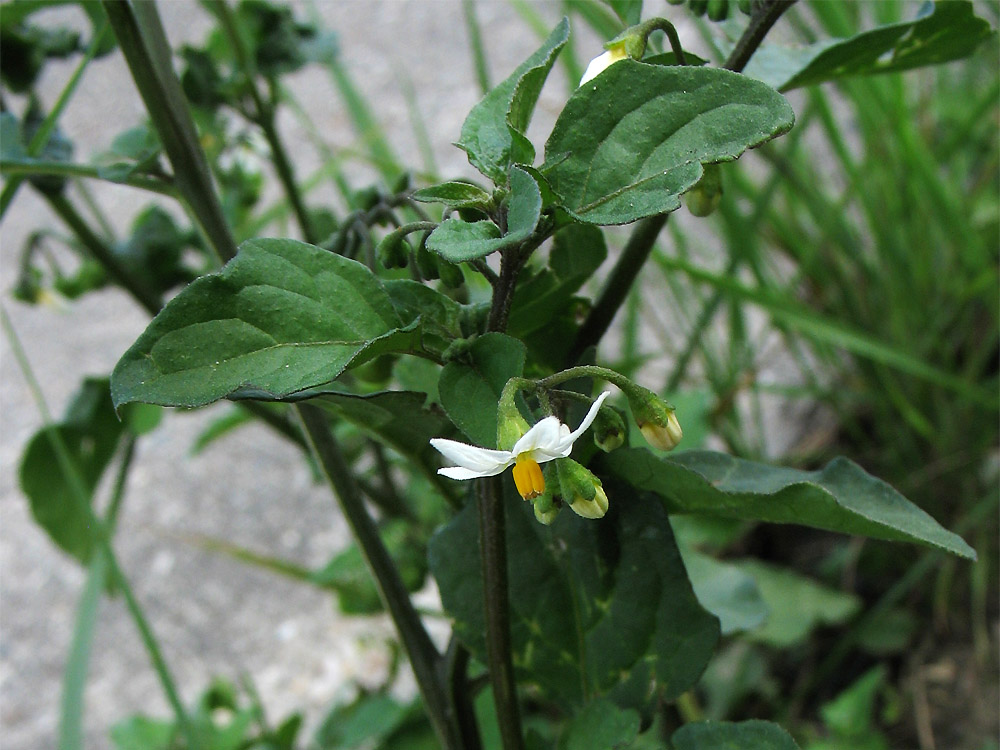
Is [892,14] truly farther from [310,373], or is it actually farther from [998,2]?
[310,373]

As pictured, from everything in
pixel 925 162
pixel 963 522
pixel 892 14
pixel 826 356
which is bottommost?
pixel 963 522

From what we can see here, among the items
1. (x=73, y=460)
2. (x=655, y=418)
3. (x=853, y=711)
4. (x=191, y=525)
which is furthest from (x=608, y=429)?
(x=191, y=525)

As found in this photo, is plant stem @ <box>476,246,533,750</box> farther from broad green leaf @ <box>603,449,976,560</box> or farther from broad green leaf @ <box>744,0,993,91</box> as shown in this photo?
broad green leaf @ <box>744,0,993,91</box>

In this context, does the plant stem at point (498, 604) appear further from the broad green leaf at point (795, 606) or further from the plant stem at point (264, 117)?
the broad green leaf at point (795, 606)

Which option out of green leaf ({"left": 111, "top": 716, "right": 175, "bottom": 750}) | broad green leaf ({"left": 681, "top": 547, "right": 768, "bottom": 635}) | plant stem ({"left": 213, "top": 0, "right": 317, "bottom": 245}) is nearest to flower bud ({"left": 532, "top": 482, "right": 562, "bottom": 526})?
broad green leaf ({"left": 681, "top": 547, "right": 768, "bottom": 635})

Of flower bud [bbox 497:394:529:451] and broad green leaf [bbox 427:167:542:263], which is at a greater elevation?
broad green leaf [bbox 427:167:542:263]

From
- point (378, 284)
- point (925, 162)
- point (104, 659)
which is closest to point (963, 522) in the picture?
point (925, 162)
